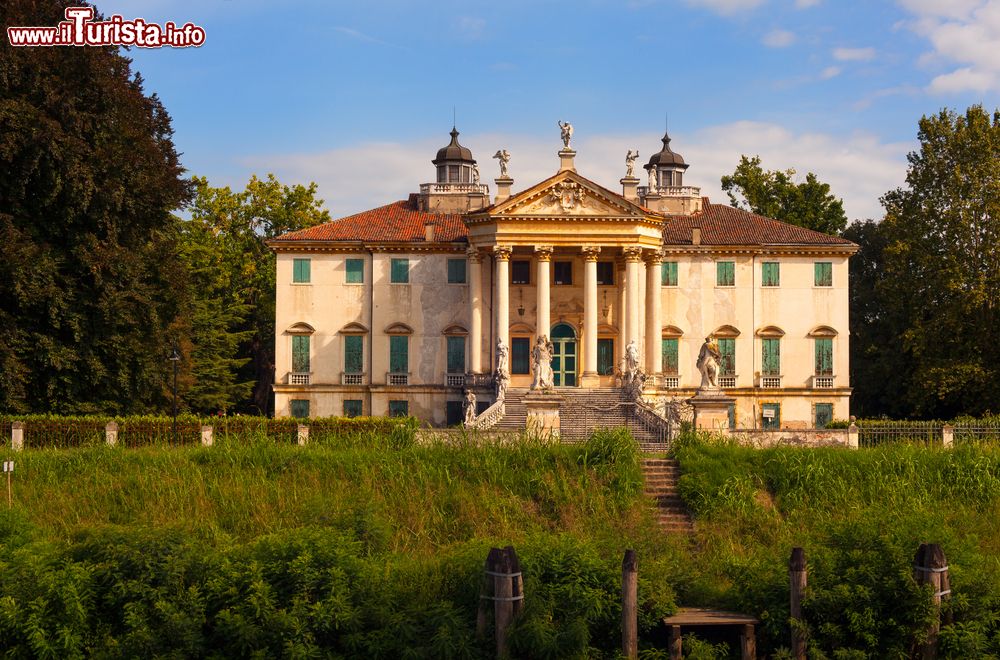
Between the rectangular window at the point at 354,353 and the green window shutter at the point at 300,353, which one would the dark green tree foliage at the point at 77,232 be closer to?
the green window shutter at the point at 300,353

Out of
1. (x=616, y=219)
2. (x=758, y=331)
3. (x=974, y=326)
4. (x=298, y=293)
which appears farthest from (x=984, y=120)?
(x=298, y=293)

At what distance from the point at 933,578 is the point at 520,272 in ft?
106

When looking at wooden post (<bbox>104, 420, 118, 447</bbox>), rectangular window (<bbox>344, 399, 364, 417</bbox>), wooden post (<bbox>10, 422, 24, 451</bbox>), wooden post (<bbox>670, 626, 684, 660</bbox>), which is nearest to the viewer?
wooden post (<bbox>670, 626, 684, 660</bbox>)

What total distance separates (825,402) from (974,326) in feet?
20.8

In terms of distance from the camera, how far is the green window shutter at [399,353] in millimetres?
50438

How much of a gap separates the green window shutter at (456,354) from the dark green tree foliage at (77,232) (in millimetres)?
13067

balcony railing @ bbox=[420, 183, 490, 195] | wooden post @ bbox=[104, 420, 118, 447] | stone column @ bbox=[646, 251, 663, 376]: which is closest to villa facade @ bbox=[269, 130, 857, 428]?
stone column @ bbox=[646, 251, 663, 376]

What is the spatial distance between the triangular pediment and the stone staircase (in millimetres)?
18861

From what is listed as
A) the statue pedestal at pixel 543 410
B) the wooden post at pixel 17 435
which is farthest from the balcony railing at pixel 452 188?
the wooden post at pixel 17 435

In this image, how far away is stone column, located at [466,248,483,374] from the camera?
48438 mm

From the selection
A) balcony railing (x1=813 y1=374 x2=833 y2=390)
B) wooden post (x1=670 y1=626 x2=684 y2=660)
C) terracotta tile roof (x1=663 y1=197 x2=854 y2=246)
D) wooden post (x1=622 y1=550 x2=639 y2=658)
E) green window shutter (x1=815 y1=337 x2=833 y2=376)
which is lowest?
wooden post (x1=670 y1=626 x2=684 y2=660)

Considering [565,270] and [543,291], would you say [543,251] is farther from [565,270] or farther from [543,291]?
[565,270]

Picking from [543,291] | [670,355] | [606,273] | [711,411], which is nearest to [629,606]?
[711,411]

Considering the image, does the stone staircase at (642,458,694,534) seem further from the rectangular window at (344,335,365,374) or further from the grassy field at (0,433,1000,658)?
the rectangular window at (344,335,365,374)
